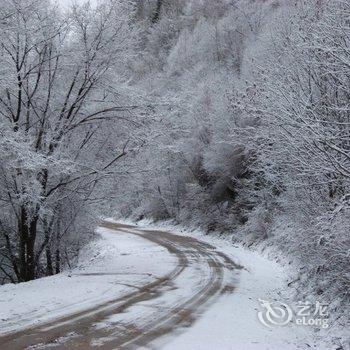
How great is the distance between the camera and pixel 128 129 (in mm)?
16938

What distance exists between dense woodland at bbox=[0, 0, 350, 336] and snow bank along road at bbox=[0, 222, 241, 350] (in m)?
2.45

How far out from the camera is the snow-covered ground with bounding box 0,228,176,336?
Result: 31.1 feet

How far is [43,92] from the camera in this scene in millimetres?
16469

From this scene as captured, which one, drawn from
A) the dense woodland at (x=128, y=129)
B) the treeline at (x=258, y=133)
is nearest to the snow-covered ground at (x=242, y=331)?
the dense woodland at (x=128, y=129)

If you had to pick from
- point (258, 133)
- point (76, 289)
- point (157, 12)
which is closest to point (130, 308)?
point (76, 289)

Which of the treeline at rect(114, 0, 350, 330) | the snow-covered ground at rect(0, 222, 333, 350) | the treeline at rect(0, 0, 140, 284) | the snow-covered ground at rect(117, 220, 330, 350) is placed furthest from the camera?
the treeline at rect(0, 0, 140, 284)

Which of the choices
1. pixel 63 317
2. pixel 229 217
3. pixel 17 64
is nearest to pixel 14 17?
pixel 17 64

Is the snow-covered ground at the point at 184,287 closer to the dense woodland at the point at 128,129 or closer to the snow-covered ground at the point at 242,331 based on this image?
the snow-covered ground at the point at 242,331

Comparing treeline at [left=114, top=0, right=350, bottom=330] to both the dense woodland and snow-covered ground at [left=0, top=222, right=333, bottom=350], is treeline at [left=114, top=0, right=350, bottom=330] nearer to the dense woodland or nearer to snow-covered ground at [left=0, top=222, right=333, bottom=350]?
the dense woodland

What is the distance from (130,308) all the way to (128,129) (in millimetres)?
8108

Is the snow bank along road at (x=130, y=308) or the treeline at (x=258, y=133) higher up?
the treeline at (x=258, y=133)

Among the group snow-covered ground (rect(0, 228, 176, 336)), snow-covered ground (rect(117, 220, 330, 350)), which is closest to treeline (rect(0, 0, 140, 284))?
snow-covered ground (rect(0, 228, 176, 336))

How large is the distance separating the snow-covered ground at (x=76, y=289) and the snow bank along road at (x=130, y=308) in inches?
0.9

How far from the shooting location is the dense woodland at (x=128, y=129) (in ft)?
30.2
